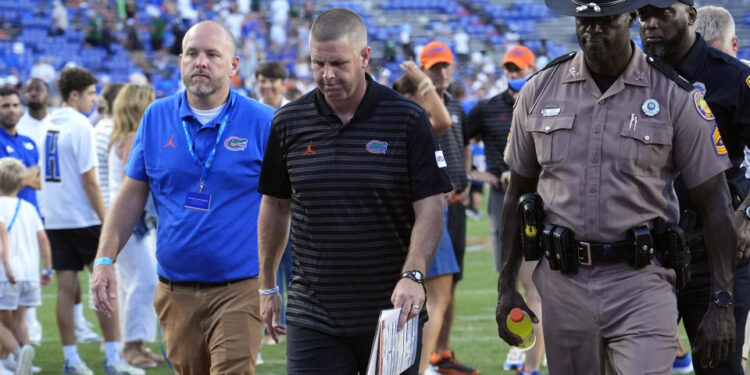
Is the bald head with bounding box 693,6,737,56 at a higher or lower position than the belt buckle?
higher

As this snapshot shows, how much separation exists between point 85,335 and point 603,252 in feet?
22.8

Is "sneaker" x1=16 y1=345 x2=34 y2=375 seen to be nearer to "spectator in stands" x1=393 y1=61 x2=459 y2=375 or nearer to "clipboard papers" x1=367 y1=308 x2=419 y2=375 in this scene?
"spectator in stands" x1=393 y1=61 x2=459 y2=375

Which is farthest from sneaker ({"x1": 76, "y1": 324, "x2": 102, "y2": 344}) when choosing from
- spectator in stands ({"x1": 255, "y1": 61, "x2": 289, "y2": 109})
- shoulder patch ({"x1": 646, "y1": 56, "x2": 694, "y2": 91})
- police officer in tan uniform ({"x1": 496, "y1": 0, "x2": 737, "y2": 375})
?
shoulder patch ({"x1": 646, "y1": 56, "x2": 694, "y2": 91})

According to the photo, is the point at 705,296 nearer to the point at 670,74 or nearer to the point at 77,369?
the point at 670,74

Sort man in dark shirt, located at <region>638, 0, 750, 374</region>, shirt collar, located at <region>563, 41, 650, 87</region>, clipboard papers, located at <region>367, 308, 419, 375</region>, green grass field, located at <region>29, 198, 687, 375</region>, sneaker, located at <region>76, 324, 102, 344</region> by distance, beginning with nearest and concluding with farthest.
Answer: clipboard papers, located at <region>367, 308, 419, 375</region>, shirt collar, located at <region>563, 41, 650, 87</region>, man in dark shirt, located at <region>638, 0, 750, 374</region>, green grass field, located at <region>29, 198, 687, 375</region>, sneaker, located at <region>76, 324, 102, 344</region>

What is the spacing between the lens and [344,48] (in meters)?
4.16

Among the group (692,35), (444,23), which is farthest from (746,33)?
(444,23)

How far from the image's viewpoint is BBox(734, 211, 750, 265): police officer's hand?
4.54 metres

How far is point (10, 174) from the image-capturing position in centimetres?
823

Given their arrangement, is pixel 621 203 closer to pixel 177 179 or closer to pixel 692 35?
pixel 692 35

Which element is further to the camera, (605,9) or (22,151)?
(22,151)

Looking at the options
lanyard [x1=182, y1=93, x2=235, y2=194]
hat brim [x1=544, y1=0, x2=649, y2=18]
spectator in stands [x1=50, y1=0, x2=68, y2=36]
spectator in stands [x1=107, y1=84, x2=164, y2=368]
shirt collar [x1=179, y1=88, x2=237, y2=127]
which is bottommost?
spectator in stands [x1=107, y1=84, x2=164, y2=368]

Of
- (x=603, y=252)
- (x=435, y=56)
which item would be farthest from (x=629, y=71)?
(x=435, y=56)

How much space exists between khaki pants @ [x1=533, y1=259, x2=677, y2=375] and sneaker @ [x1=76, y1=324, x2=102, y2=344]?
6.55 meters
